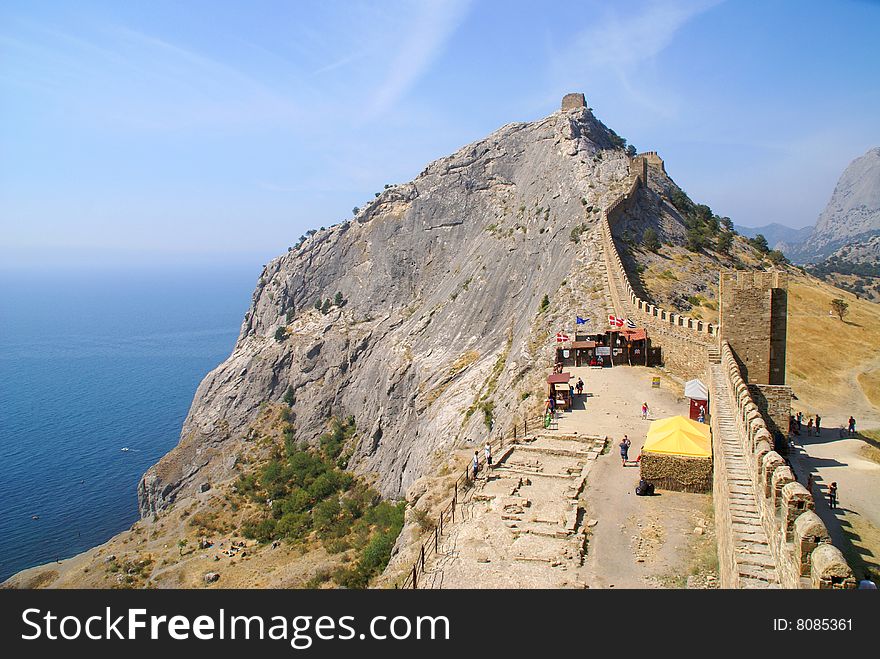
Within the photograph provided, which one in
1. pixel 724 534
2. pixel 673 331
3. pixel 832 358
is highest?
pixel 673 331

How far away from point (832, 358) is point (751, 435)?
43280 mm

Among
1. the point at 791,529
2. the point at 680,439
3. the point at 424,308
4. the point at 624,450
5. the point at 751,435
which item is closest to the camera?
the point at 791,529

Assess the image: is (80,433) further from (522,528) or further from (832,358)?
(832,358)

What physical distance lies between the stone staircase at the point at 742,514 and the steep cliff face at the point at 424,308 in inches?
609

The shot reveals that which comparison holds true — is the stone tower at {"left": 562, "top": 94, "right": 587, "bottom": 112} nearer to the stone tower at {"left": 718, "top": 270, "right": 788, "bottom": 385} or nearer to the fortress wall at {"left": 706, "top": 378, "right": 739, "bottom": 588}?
the stone tower at {"left": 718, "top": 270, "right": 788, "bottom": 385}

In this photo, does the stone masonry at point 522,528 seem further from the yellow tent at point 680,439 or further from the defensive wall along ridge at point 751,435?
the defensive wall along ridge at point 751,435

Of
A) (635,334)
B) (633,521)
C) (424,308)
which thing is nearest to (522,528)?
(633,521)

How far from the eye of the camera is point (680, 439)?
17266 mm

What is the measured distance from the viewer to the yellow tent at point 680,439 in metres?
17.0

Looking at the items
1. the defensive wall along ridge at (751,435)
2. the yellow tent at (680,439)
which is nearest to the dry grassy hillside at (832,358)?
the defensive wall along ridge at (751,435)

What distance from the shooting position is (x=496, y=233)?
7025 centimetres
